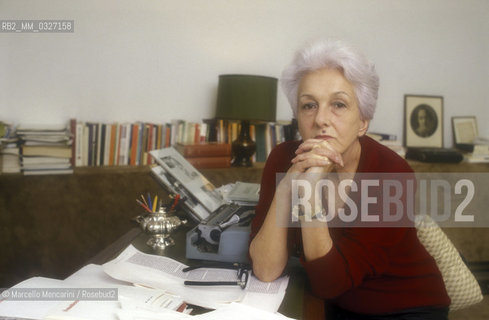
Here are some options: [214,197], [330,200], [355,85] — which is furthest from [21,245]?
[355,85]

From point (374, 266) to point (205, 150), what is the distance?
5.40 feet

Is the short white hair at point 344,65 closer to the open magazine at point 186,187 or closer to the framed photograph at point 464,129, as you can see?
the open magazine at point 186,187

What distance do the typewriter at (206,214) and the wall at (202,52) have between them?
1.35 meters

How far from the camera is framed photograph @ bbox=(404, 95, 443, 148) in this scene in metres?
3.24

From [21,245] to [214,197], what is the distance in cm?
146

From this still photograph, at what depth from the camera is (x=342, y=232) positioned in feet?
3.77

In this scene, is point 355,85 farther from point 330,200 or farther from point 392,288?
point 392,288

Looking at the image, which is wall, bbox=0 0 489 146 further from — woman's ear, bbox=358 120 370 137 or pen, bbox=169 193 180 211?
woman's ear, bbox=358 120 370 137

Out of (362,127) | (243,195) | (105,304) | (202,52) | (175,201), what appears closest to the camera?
(105,304)

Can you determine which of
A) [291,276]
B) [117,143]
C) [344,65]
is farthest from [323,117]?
[117,143]

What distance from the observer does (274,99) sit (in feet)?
8.59

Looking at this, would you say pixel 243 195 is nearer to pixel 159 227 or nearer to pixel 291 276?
pixel 159 227

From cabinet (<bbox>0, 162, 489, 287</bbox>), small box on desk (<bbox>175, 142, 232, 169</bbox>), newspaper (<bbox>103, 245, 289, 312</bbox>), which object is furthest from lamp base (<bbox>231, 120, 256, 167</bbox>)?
newspaper (<bbox>103, 245, 289, 312</bbox>)

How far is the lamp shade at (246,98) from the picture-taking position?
99.3 inches
